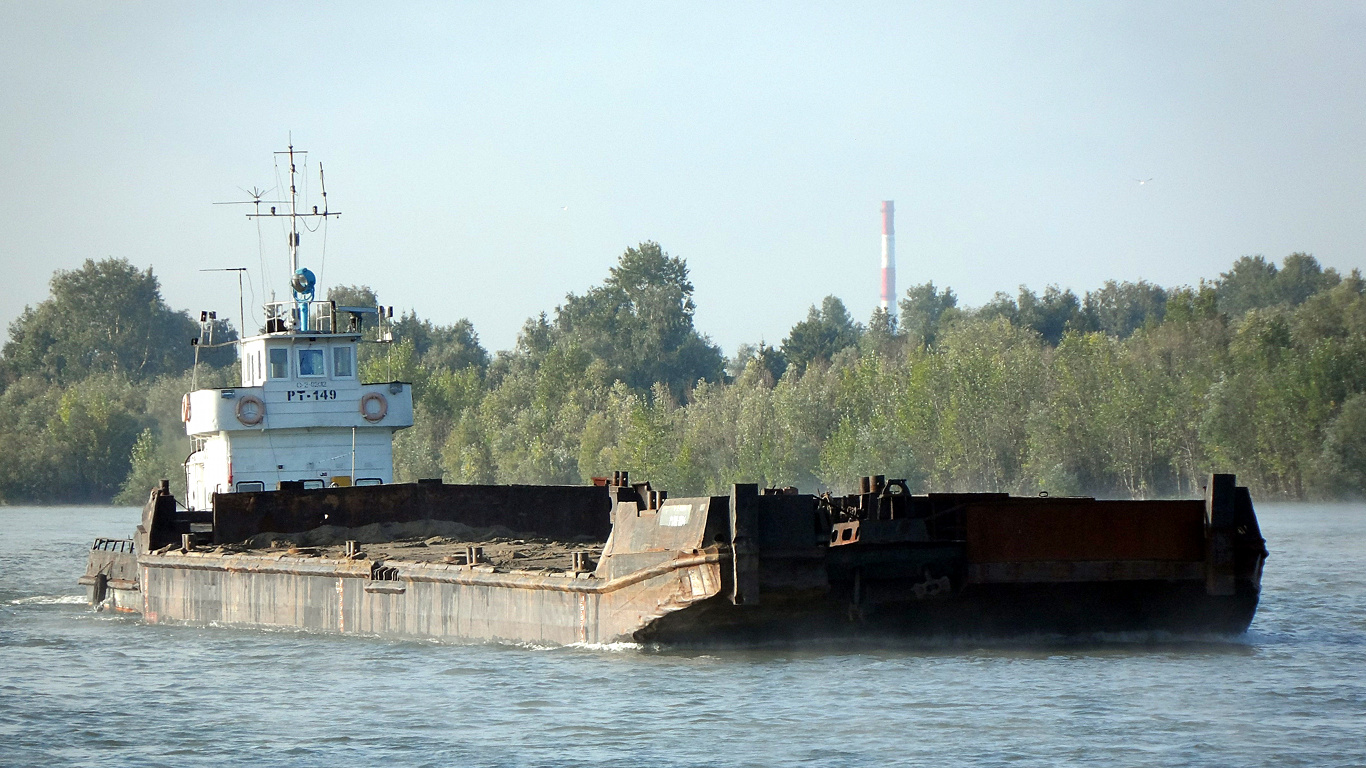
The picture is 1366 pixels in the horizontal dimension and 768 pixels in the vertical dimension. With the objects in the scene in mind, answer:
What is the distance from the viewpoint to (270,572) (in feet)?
66.0

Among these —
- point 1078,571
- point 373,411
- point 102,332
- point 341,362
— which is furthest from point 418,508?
point 102,332

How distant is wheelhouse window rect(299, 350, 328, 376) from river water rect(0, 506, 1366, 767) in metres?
6.46

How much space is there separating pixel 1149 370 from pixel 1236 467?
6.57 m

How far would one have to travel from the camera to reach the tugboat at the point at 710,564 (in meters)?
15.1

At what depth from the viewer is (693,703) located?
13.9m

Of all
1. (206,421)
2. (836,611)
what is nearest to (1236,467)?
(206,421)

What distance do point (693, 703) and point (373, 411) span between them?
40.3ft

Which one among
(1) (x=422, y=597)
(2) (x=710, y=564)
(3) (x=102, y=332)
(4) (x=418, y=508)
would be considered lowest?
(1) (x=422, y=597)

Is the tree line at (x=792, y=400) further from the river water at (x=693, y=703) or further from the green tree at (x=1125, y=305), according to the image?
the river water at (x=693, y=703)

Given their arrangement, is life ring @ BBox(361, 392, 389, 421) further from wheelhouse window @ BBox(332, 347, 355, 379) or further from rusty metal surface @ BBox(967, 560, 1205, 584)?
rusty metal surface @ BBox(967, 560, 1205, 584)

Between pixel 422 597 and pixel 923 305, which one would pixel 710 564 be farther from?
pixel 923 305

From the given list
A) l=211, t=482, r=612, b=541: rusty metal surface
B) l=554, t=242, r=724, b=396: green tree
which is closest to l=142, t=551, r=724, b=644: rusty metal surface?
l=211, t=482, r=612, b=541: rusty metal surface

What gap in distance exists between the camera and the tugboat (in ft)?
49.5

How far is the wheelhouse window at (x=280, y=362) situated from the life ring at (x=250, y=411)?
2.24 feet
